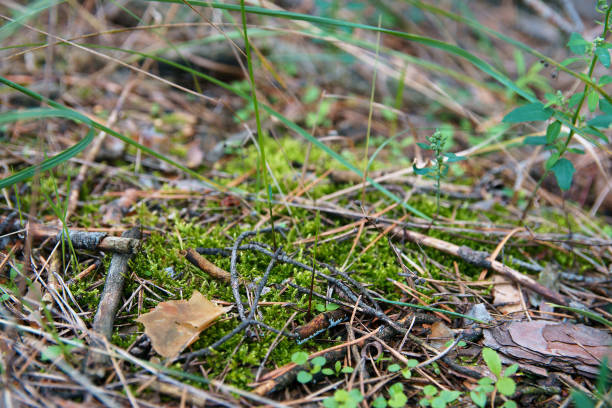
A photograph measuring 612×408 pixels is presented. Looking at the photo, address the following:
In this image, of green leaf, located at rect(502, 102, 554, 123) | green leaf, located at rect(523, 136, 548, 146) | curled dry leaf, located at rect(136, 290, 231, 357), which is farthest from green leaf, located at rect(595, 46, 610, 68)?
curled dry leaf, located at rect(136, 290, 231, 357)

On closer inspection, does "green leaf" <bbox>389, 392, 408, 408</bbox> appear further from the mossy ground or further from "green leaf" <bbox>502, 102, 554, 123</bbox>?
"green leaf" <bbox>502, 102, 554, 123</bbox>

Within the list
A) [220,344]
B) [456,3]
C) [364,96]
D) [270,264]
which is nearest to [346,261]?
[270,264]

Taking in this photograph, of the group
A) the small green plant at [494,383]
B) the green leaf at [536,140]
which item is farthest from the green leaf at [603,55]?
the small green plant at [494,383]

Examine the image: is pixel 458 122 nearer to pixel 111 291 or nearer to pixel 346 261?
pixel 346 261

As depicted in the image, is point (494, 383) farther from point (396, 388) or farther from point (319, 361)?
point (319, 361)

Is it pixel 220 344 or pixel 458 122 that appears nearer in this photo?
pixel 220 344

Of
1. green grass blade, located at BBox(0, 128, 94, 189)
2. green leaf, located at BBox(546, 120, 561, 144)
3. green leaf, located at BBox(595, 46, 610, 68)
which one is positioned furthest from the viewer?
green leaf, located at BBox(546, 120, 561, 144)
